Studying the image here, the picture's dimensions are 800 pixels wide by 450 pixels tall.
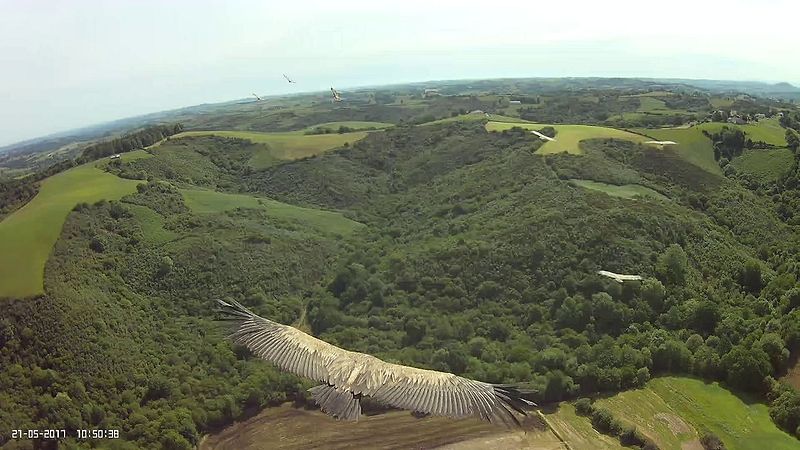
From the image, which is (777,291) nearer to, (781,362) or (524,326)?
(781,362)

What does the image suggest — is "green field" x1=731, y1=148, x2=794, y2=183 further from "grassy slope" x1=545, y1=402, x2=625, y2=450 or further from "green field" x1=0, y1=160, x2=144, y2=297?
"green field" x1=0, y1=160, x2=144, y2=297

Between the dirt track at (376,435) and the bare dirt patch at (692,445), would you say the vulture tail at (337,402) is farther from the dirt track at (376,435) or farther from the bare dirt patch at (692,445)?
the bare dirt patch at (692,445)

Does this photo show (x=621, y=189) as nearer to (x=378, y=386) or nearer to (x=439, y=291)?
(x=439, y=291)

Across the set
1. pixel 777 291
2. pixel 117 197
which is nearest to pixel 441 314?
pixel 777 291

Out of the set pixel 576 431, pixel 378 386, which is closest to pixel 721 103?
pixel 576 431

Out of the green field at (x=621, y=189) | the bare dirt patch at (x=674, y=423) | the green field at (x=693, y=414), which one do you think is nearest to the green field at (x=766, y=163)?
the green field at (x=621, y=189)

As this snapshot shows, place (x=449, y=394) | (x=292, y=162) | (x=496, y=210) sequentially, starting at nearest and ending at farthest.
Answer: (x=449, y=394)
(x=496, y=210)
(x=292, y=162)
